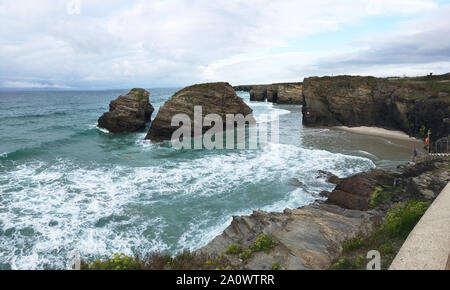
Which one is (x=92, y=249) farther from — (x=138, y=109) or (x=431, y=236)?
(x=138, y=109)

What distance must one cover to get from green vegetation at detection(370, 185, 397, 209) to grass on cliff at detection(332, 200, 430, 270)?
3687 mm

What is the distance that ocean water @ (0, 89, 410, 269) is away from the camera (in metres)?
11.5

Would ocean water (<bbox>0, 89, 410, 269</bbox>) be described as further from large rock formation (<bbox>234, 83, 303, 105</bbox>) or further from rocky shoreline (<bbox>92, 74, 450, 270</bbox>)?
large rock formation (<bbox>234, 83, 303, 105</bbox>)

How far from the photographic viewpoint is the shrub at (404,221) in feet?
25.2

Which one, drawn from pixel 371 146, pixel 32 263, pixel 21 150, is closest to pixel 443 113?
pixel 371 146

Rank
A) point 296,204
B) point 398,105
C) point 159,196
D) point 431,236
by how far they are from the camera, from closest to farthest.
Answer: point 431,236
point 296,204
point 159,196
point 398,105

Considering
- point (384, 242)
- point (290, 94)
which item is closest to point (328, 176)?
point (384, 242)

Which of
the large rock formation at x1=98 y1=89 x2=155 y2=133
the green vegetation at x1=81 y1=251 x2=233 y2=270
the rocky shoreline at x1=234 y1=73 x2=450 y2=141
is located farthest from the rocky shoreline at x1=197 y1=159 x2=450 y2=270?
the large rock formation at x1=98 y1=89 x2=155 y2=133

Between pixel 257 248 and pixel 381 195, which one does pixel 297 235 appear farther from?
pixel 381 195

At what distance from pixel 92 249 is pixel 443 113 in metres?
33.3

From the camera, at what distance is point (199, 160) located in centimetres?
2348

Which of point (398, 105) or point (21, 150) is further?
point (398, 105)

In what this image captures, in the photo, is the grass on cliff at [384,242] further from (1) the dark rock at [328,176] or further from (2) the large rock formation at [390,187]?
(1) the dark rock at [328,176]
